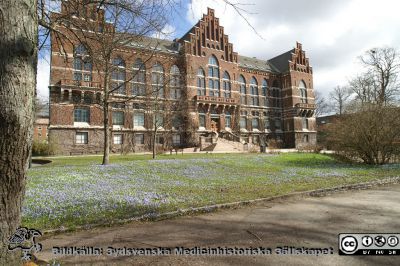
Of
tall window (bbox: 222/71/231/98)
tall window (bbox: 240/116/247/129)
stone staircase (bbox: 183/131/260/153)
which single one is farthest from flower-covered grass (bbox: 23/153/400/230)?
tall window (bbox: 240/116/247/129)

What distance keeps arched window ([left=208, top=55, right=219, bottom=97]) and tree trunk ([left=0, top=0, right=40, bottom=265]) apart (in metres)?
44.5

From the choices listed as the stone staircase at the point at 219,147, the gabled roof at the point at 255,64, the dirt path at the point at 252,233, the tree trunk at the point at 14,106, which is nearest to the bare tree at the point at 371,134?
the dirt path at the point at 252,233

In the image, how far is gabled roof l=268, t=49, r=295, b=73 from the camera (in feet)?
187

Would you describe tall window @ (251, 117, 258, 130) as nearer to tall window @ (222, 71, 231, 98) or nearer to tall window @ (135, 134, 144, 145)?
tall window @ (222, 71, 231, 98)

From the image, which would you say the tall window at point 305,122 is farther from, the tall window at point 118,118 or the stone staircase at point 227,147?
the tall window at point 118,118

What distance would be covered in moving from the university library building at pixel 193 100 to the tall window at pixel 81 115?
0.42 ft

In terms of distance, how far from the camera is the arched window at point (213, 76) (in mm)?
46469

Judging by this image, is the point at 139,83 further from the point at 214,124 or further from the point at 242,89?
the point at 242,89

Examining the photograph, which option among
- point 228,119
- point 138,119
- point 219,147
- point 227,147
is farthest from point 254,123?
→ point 138,119

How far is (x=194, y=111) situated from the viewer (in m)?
43.0

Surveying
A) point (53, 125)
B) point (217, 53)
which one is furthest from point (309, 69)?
point (53, 125)

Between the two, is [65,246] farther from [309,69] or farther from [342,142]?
[309,69]

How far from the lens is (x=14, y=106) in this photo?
2379 millimetres

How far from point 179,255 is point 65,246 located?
2.02 metres
